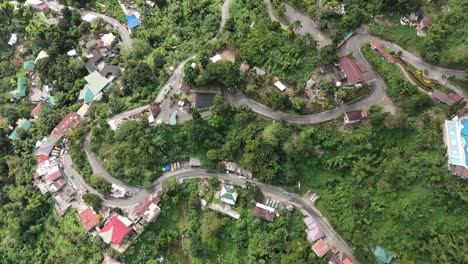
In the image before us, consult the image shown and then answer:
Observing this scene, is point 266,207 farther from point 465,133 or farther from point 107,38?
point 107,38

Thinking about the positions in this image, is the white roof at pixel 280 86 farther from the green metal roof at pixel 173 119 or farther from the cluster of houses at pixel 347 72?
the green metal roof at pixel 173 119

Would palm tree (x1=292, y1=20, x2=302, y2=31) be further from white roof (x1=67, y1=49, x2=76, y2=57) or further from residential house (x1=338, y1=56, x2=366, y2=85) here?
white roof (x1=67, y1=49, x2=76, y2=57)

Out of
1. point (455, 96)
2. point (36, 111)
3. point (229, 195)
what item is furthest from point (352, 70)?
point (36, 111)

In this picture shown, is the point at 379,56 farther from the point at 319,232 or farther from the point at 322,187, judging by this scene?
the point at 319,232

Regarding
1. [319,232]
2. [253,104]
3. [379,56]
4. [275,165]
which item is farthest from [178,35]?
[319,232]

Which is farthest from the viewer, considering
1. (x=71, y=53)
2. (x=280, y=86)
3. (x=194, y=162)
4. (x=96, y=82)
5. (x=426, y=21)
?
(x=71, y=53)

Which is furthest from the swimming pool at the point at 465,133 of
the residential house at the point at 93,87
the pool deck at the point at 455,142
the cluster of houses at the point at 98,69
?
the residential house at the point at 93,87
